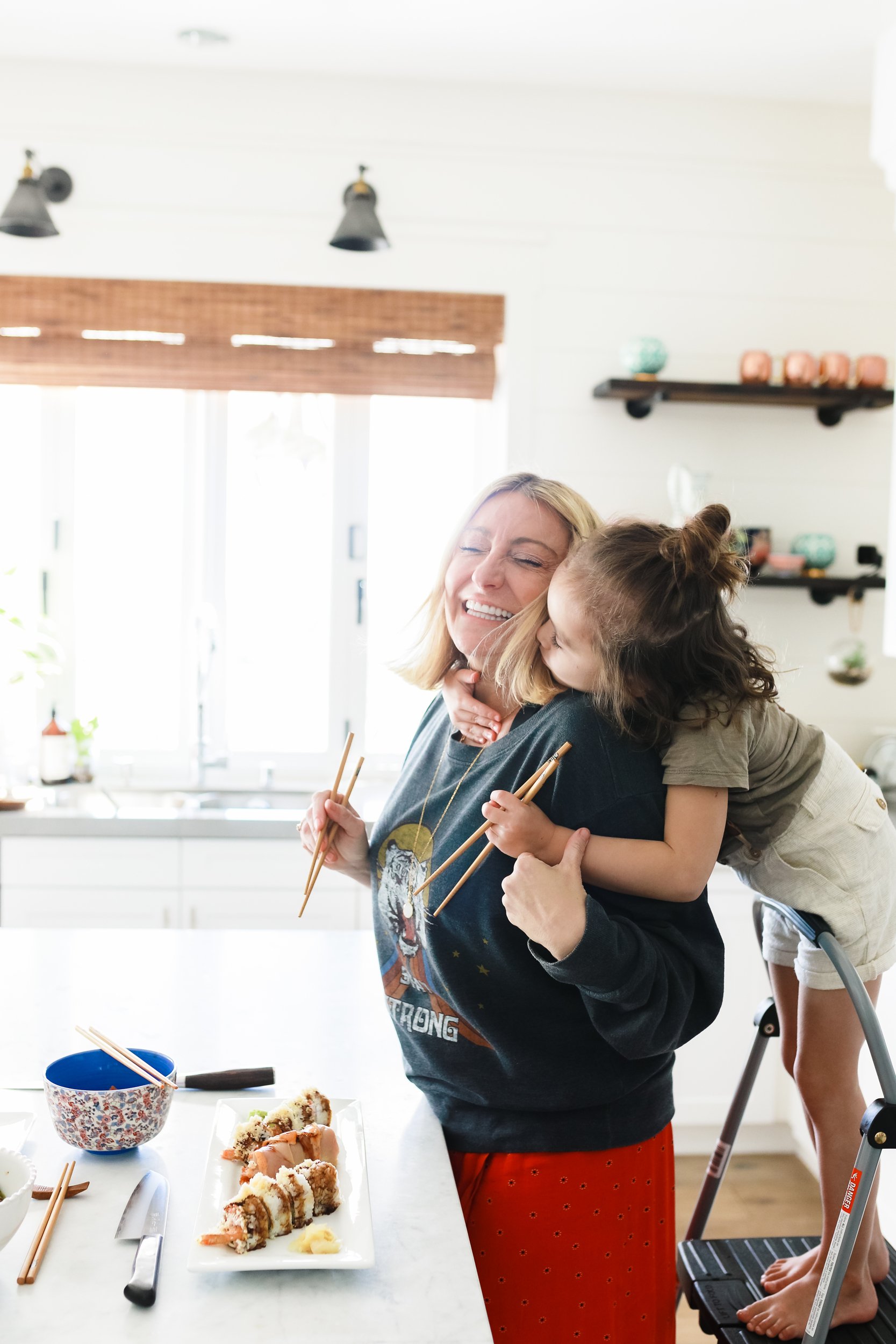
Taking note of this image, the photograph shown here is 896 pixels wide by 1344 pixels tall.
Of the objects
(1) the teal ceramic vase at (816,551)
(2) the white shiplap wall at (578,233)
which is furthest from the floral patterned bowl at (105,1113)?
(1) the teal ceramic vase at (816,551)

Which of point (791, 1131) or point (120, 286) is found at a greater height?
point (120, 286)

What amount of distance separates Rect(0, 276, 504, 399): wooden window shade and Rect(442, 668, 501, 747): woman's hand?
236 cm

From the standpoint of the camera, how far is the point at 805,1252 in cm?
159

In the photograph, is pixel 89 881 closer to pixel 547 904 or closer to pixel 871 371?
pixel 547 904

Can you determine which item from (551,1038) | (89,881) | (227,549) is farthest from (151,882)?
(551,1038)

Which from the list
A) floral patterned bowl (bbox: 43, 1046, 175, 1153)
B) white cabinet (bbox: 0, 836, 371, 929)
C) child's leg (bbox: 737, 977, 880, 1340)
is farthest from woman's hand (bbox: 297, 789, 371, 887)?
white cabinet (bbox: 0, 836, 371, 929)

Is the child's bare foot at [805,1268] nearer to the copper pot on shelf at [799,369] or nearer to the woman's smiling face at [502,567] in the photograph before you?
the woman's smiling face at [502,567]

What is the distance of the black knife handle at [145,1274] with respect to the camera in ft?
3.01

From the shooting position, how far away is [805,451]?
3609mm

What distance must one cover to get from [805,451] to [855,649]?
66cm

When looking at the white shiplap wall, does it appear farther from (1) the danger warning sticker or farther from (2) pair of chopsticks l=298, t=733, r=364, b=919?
(1) the danger warning sticker

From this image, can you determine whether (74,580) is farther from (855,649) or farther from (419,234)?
(855,649)

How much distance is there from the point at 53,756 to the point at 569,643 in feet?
8.77

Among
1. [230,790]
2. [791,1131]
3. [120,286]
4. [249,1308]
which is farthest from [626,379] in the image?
[249,1308]
